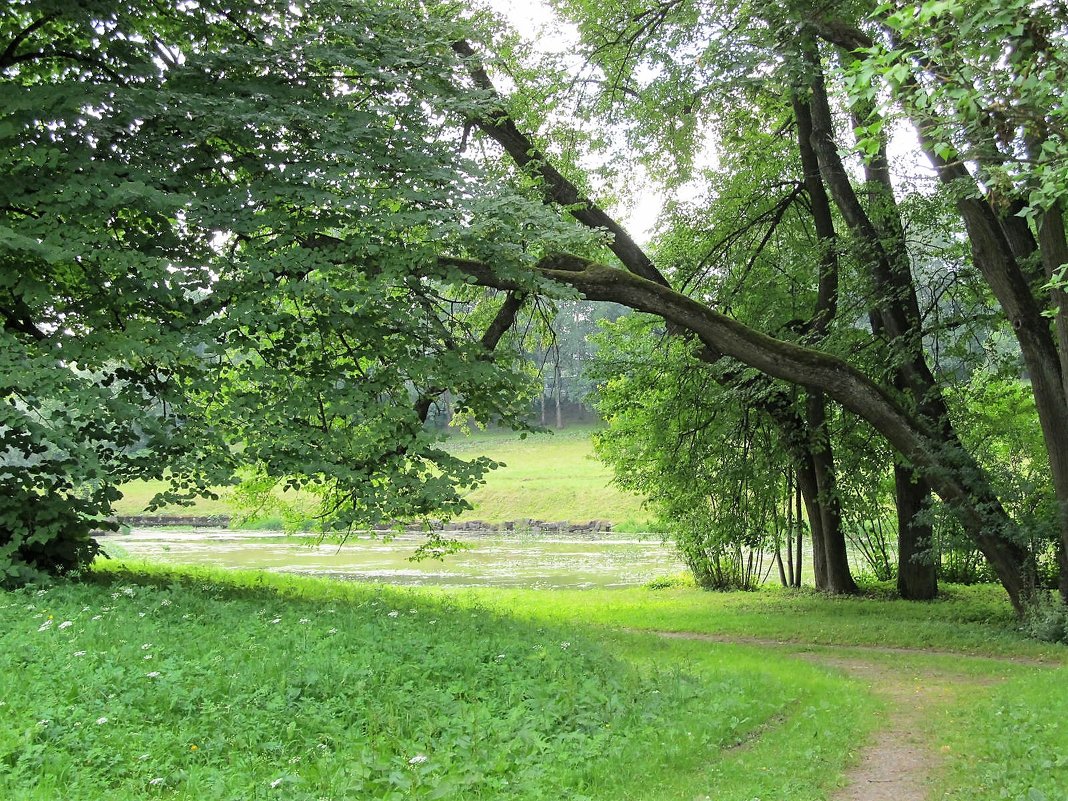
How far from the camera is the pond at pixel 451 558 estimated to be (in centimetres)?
2100

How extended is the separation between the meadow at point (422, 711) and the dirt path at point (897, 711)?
0.09 metres

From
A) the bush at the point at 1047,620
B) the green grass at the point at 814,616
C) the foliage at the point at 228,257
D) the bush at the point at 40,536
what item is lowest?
the green grass at the point at 814,616

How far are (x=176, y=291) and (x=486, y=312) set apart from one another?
641 cm

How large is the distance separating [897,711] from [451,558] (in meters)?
20.0

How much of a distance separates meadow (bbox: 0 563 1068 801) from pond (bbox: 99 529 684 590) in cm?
1050

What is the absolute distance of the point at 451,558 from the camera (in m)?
26.2

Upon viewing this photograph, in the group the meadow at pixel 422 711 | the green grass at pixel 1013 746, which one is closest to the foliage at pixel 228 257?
the meadow at pixel 422 711

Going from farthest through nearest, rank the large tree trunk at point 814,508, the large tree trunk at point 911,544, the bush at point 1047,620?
the large tree trunk at point 814,508 < the large tree trunk at point 911,544 < the bush at point 1047,620

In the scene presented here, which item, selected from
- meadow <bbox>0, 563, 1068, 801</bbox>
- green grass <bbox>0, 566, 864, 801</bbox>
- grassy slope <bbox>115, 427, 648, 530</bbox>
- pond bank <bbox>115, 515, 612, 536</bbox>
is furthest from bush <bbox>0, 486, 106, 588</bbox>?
pond bank <bbox>115, 515, 612, 536</bbox>

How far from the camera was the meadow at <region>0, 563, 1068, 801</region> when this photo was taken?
4.39 meters

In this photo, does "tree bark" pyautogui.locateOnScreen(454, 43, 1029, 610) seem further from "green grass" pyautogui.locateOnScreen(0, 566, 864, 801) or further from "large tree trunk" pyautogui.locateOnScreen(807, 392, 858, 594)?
"green grass" pyautogui.locateOnScreen(0, 566, 864, 801)

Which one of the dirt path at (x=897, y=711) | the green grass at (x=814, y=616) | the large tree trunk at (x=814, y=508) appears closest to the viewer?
the dirt path at (x=897, y=711)

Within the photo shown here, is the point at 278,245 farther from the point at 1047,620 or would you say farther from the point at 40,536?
the point at 1047,620

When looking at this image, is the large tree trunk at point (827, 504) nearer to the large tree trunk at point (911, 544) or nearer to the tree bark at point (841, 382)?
the large tree trunk at point (911, 544)
